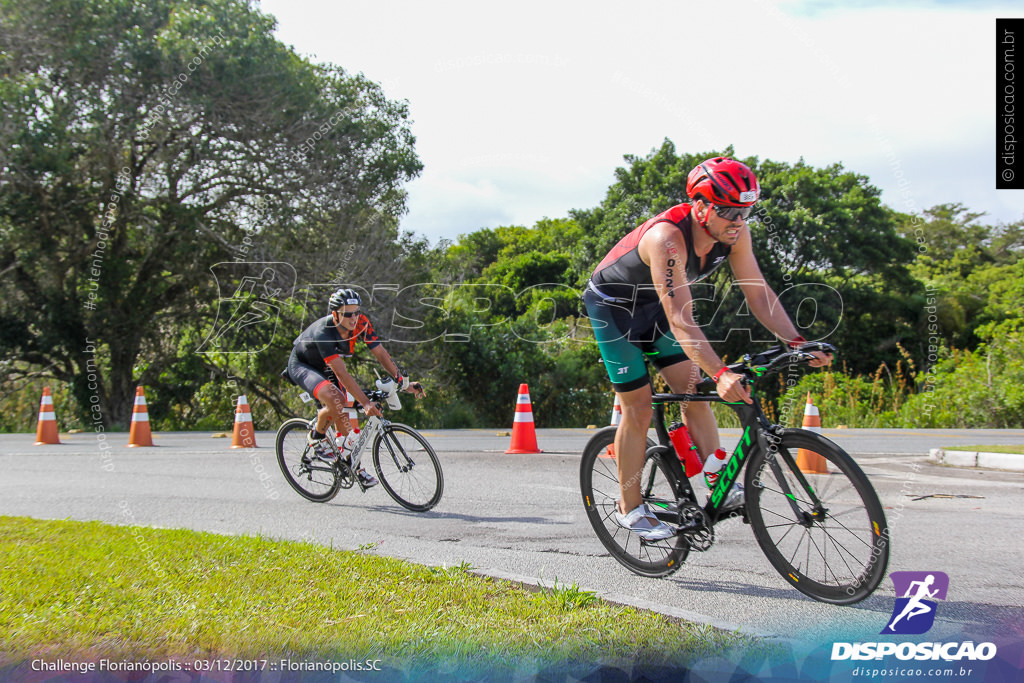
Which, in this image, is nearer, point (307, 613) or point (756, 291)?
point (307, 613)

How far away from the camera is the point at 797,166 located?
96.9 ft

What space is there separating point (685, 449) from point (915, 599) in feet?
4.10

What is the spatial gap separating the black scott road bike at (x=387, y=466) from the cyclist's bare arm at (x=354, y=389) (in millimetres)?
98

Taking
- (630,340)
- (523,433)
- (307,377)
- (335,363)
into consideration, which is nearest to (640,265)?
(630,340)

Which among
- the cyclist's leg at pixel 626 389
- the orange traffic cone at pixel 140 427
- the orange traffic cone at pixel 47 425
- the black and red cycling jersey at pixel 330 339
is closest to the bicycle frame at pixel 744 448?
the cyclist's leg at pixel 626 389

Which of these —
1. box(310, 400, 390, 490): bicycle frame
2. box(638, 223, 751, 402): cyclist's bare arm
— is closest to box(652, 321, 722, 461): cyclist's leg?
box(638, 223, 751, 402): cyclist's bare arm

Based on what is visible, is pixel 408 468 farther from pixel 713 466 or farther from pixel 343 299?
pixel 713 466

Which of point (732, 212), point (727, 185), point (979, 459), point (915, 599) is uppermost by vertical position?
point (727, 185)

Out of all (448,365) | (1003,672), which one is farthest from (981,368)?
(1003,672)

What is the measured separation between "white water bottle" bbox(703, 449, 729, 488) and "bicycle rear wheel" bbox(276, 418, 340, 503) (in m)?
4.09

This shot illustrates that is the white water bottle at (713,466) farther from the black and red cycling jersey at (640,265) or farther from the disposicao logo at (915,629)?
the disposicao logo at (915,629)

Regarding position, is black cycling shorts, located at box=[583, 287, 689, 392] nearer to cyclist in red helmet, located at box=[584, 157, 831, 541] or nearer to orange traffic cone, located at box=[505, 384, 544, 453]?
cyclist in red helmet, located at box=[584, 157, 831, 541]

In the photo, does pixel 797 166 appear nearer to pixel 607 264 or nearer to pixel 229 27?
pixel 229 27

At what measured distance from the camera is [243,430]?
39.1ft
